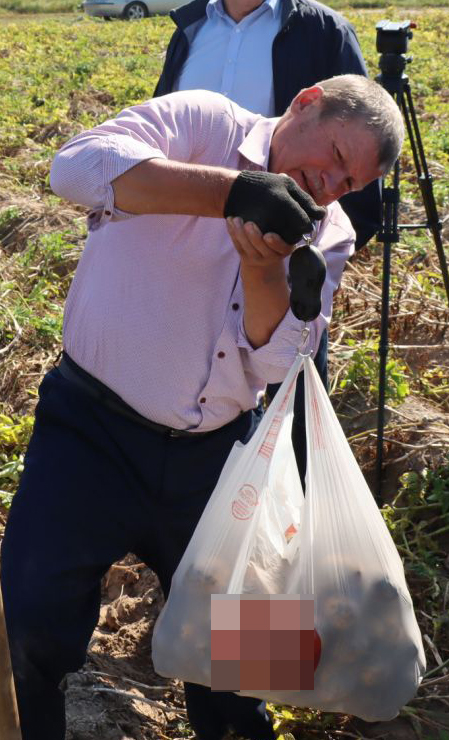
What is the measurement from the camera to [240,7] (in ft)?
9.92

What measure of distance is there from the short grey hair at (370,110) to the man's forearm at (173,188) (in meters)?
0.32

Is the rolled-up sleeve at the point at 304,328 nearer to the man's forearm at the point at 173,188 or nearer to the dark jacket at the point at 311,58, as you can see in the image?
the man's forearm at the point at 173,188

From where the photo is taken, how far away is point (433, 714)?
2523mm

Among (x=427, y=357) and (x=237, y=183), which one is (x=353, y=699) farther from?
(x=427, y=357)

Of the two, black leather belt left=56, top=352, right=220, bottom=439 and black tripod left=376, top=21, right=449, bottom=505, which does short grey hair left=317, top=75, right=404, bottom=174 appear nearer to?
black leather belt left=56, top=352, right=220, bottom=439

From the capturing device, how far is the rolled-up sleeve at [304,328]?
1891 mm

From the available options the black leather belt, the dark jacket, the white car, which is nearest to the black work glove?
the black leather belt

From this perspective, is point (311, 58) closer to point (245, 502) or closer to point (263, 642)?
point (245, 502)

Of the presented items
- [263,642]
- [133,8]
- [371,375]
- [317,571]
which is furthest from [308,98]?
[133,8]

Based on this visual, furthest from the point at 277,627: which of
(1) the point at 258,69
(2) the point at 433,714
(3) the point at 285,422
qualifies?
(1) the point at 258,69

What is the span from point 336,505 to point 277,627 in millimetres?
218

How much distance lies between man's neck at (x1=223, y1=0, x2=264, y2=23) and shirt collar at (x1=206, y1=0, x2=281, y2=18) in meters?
0.02

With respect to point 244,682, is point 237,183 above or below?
above

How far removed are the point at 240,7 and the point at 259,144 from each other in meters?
1.28
